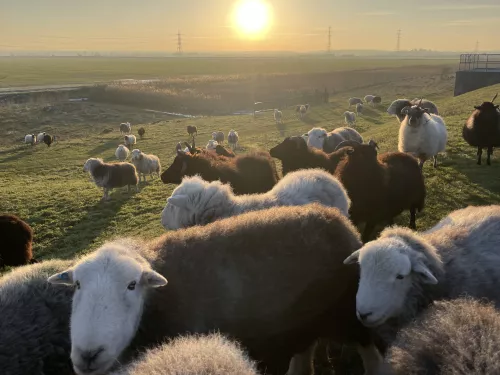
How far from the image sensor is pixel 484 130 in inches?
529

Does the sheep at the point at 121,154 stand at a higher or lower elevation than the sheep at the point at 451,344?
lower

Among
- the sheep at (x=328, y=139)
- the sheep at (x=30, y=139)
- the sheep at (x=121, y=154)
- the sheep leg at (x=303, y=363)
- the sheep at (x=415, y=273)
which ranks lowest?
the sheep at (x=30, y=139)

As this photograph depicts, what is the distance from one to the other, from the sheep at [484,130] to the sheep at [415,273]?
Answer: 10.1 metres

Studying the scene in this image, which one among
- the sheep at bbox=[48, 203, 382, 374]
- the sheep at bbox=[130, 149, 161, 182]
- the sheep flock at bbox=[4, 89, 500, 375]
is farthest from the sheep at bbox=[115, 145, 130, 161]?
the sheep at bbox=[48, 203, 382, 374]

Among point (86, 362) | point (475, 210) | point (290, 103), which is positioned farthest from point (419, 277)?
point (290, 103)

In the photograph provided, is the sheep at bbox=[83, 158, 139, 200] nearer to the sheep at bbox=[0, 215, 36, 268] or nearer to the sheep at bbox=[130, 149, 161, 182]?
the sheep at bbox=[130, 149, 161, 182]

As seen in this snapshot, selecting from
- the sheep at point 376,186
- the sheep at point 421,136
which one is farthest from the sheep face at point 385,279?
the sheep at point 421,136

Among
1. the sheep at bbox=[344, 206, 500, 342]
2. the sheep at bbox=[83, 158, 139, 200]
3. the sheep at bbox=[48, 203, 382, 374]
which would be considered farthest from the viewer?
the sheep at bbox=[83, 158, 139, 200]

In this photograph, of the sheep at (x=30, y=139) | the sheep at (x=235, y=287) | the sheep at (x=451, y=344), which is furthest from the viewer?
the sheep at (x=30, y=139)

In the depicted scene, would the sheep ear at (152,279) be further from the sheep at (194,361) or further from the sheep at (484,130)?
the sheep at (484,130)

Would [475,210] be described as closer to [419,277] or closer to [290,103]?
[419,277]

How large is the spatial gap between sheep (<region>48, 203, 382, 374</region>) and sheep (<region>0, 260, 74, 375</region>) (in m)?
0.56

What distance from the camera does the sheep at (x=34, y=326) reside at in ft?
12.2

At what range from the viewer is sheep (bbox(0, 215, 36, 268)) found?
10.6m
